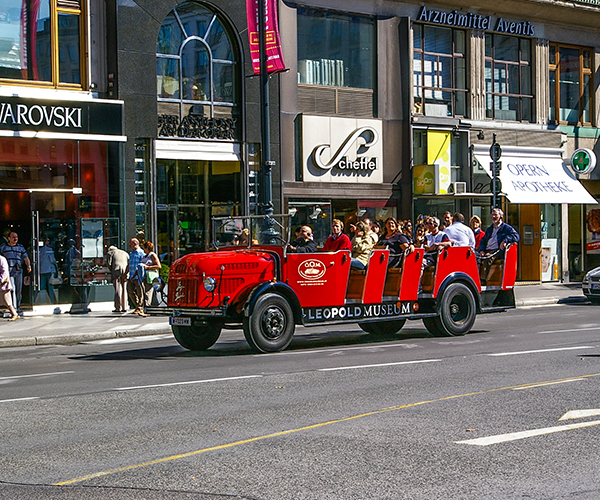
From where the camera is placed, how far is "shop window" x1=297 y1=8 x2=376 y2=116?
24984 millimetres

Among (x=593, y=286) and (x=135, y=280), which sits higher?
(x=135, y=280)

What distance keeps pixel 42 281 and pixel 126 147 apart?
3837 millimetres

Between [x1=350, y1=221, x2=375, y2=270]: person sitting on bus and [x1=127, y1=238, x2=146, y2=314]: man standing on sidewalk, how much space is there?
7536mm

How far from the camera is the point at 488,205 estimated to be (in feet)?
95.3

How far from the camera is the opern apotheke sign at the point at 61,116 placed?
2002 cm

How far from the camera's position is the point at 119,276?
20391 mm

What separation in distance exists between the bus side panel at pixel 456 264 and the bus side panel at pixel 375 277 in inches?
39.8

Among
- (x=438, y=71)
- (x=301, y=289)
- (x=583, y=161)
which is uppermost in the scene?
(x=438, y=71)

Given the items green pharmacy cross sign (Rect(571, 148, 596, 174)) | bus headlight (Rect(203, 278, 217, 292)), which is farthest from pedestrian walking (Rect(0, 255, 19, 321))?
green pharmacy cross sign (Rect(571, 148, 596, 174))

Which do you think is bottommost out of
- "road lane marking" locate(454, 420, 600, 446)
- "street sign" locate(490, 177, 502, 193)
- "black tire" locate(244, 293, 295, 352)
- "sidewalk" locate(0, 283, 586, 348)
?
"sidewalk" locate(0, 283, 586, 348)

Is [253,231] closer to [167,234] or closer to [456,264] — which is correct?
[456,264]

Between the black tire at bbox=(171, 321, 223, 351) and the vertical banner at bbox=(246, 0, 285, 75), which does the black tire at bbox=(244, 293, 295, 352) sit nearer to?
the black tire at bbox=(171, 321, 223, 351)

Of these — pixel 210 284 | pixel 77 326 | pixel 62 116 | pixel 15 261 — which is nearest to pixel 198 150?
pixel 62 116

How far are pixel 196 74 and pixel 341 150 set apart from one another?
190 inches
